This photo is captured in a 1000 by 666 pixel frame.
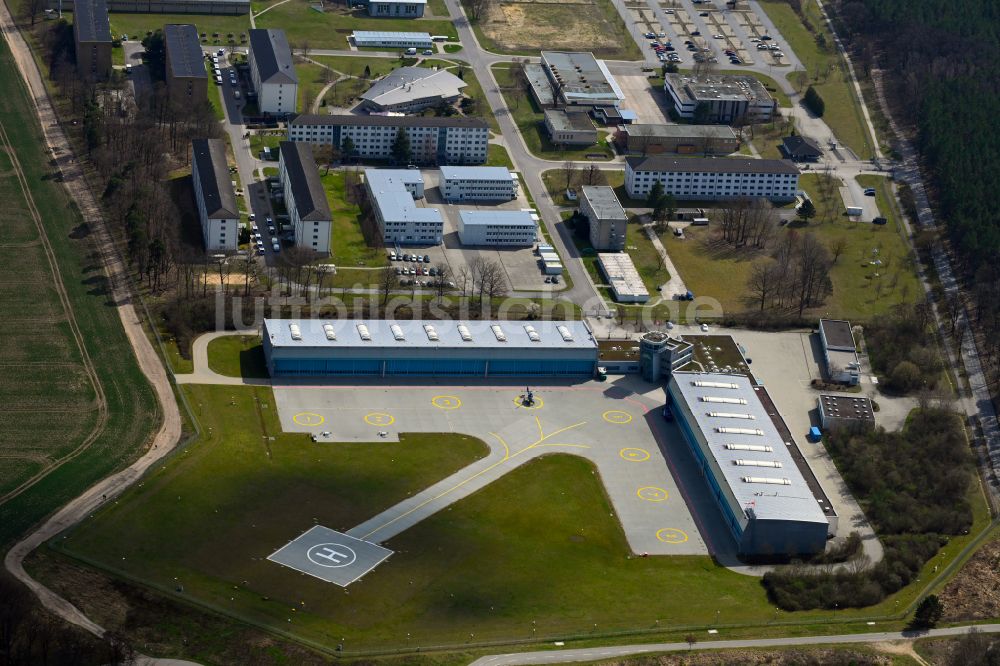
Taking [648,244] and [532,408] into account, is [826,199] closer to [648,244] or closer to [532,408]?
[648,244]

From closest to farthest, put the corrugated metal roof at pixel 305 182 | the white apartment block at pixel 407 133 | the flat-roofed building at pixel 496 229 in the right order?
the corrugated metal roof at pixel 305 182 → the flat-roofed building at pixel 496 229 → the white apartment block at pixel 407 133

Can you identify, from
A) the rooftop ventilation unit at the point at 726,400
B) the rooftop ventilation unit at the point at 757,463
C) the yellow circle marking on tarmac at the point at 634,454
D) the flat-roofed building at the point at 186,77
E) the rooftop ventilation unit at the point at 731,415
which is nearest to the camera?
the rooftop ventilation unit at the point at 757,463

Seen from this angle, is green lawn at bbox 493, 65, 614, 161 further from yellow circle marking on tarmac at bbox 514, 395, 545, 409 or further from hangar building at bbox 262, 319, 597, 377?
yellow circle marking on tarmac at bbox 514, 395, 545, 409

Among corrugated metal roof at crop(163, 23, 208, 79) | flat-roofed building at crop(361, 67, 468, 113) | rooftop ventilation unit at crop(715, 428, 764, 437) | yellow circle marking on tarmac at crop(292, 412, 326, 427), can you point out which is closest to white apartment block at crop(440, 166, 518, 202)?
flat-roofed building at crop(361, 67, 468, 113)

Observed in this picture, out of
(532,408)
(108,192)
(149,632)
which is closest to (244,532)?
(149,632)

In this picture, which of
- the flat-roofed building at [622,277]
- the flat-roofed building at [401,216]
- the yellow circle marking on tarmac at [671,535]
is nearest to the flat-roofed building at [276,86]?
the flat-roofed building at [401,216]

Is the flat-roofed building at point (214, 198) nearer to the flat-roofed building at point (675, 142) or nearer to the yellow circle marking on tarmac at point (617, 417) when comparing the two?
the yellow circle marking on tarmac at point (617, 417)
